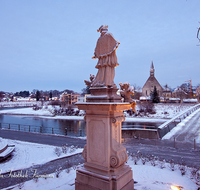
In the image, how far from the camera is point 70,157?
905cm

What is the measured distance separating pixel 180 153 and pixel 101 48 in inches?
328

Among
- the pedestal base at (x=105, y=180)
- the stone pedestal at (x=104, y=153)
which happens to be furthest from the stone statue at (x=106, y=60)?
the pedestal base at (x=105, y=180)

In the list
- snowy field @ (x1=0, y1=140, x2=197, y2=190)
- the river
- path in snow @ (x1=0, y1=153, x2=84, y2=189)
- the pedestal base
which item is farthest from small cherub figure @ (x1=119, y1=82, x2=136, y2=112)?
the river

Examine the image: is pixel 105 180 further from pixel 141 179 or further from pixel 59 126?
pixel 59 126

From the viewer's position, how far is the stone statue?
4768 mm

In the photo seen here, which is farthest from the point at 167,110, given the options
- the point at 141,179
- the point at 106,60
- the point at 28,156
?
the point at 106,60

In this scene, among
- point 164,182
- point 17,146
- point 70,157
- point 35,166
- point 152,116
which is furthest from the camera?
point 152,116

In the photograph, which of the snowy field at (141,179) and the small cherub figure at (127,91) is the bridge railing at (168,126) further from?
the small cherub figure at (127,91)

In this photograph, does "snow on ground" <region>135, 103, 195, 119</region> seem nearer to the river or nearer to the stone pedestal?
the river

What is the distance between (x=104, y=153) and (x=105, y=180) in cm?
66

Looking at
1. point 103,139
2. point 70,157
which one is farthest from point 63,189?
point 70,157

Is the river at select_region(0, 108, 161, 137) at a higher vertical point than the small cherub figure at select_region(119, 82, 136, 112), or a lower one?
lower

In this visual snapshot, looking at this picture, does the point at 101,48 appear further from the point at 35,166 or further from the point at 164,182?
the point at 35,166

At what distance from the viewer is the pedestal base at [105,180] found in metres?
4.14
